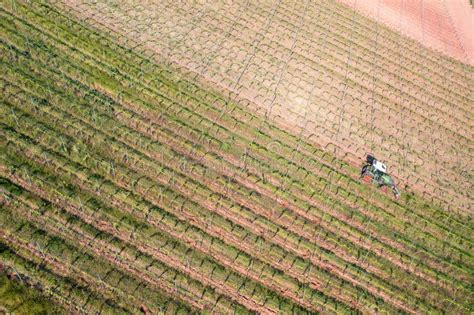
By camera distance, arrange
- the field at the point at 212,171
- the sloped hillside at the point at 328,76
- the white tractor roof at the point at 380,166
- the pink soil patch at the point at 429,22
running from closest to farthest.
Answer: the field at the point at 212,171 < the white tractor roof at the point at 380,166 < the sloped hillside at the point at 328,76 < the pink soil patch at the point at 429,22

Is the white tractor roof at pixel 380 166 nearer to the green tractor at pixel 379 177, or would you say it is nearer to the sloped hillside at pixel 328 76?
the green tractor at pixel 379 177

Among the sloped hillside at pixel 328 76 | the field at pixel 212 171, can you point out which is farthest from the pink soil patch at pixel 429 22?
the field at pixel 212 171

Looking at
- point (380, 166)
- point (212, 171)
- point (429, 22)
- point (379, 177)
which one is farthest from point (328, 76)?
point (429, 22)

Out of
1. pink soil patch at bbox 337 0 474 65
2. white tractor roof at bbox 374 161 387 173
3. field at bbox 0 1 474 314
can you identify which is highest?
pink soil patch at bbox 337 0 474 65

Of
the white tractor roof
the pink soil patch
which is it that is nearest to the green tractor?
the white tractor roof

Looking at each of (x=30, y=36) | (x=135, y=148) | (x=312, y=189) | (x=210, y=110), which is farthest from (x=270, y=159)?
(x=30, y=36)

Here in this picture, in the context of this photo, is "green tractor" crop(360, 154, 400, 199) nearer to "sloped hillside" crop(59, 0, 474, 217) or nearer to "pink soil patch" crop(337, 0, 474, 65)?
"sloped hillside" crop(59, 0, 474, 217)
